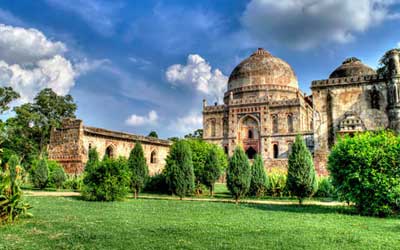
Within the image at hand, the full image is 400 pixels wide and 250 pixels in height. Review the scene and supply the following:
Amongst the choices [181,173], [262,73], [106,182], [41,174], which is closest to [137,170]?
[181,173]

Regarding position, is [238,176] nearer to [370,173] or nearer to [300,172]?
[300,172]

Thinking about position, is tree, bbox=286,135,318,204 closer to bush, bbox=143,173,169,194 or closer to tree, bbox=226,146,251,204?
tree, bbox=226,146,251,204

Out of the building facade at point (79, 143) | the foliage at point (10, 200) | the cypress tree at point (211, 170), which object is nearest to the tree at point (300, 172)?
the cypress tree at point (211, 170)

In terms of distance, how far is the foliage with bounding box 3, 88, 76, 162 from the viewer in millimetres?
33469

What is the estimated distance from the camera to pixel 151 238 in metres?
Result: 6.21

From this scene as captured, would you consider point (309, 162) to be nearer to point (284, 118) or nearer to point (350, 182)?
point (350, 182)

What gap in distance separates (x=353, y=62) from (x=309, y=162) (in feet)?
84.8

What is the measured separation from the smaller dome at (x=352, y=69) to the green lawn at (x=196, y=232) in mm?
27421

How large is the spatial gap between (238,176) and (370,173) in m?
5.71

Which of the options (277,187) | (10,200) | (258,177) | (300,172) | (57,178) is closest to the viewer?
(10,200)

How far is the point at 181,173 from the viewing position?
1568 cm

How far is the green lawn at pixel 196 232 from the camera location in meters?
5.78

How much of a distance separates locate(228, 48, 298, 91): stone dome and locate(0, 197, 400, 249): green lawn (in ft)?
98.5

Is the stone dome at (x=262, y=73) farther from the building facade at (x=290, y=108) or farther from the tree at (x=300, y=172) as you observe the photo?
A: the tree at (x=300, y=172)
